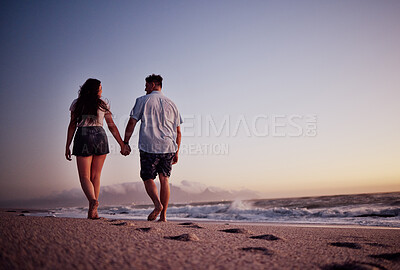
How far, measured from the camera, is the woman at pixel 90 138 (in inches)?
145

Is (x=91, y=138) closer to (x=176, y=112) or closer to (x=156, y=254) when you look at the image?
(x=176, y=112)

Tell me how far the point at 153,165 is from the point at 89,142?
38.0 inches

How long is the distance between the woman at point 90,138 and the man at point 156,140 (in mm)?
407

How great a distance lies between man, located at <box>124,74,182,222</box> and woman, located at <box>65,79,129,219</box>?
0.41 meters

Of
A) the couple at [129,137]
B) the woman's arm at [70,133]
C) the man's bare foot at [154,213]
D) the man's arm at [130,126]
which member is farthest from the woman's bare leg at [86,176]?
the man's bare foot at [154,213]

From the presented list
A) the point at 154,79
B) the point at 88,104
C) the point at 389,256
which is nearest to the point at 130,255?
the point at 389,256

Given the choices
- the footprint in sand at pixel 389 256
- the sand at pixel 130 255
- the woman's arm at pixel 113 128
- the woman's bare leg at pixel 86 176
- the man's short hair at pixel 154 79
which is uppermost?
the man's short hair at pixel 154 79

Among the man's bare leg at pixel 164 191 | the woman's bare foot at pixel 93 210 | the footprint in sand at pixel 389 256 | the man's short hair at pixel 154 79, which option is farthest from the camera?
the man's short hair at pixel 154 79

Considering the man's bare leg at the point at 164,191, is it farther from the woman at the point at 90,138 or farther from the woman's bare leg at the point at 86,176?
the woman's bare leg at the point at 86,176

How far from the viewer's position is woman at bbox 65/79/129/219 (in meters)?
3.68

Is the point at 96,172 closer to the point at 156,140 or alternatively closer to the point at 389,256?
the point at 156,140

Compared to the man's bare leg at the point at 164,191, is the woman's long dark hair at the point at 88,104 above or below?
above

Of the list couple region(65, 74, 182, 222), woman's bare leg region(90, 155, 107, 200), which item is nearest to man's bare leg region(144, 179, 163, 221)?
couple region(65, 74, 182, 222)

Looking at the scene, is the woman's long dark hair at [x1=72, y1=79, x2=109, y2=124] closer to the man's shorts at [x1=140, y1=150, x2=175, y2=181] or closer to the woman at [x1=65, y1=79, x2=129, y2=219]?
the woman at [x1=65, y1=79, x2=129, y2=219]
